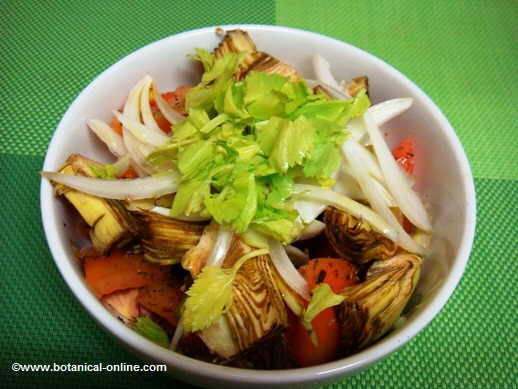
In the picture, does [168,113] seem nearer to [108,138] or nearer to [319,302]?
[108,138]

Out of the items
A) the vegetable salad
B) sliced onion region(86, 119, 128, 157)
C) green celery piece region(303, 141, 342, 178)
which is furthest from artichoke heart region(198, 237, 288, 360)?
sliced onion region(86, 119, 128, 157)

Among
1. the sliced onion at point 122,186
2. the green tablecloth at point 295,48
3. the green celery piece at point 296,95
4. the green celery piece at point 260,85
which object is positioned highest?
the green celery piece at point 260,85

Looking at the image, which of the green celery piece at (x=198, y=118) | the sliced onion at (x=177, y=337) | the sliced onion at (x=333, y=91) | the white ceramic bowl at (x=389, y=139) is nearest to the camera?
the white ceramic bowl at (x=389, y=139)

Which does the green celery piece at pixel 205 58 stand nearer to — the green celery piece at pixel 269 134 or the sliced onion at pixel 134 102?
the sliced onion at pixel 134 102

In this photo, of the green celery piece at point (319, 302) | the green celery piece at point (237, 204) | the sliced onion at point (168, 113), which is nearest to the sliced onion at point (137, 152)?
the sliced onion at point (168, 113)

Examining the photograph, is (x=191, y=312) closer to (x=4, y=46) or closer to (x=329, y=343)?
(x=329, y=343)

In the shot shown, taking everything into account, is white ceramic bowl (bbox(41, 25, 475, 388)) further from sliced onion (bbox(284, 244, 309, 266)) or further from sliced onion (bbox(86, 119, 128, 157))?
sliced onion (bbox(284, 244, 309, 266))

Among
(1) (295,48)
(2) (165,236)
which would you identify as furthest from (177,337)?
(1) (295,48)
